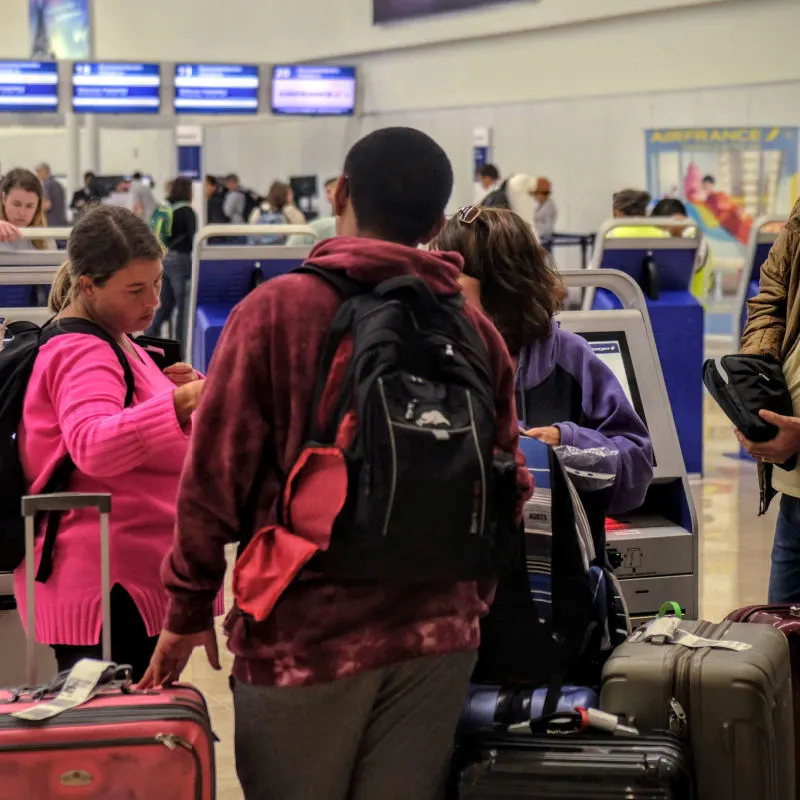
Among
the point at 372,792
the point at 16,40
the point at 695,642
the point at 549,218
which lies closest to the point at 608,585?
the point at 695,642

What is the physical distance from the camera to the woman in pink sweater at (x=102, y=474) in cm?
253

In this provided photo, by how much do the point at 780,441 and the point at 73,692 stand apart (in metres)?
1.65

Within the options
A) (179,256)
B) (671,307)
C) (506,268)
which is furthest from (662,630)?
(179,256)

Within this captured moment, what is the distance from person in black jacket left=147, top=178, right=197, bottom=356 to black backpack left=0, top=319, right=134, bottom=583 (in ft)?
30.2

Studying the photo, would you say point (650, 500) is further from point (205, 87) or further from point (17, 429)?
point (205, 87)

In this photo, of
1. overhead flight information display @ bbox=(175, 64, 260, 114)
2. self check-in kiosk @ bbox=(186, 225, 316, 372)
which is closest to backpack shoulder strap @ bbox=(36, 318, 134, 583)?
self check-in kiosk @ bbox=(186, 225, 316, 372)

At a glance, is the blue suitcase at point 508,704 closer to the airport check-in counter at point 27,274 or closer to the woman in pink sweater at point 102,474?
the woman in pink sweater at point 102,474

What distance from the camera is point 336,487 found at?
179cm

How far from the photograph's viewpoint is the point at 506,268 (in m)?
2.66

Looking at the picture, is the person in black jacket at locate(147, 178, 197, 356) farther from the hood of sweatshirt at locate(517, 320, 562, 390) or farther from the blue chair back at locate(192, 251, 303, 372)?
the hood of sweatshirt at locate(517, 320, 562, 390)

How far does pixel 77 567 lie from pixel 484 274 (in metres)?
0.92

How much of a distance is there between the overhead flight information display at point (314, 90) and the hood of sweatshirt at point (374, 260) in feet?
56.4

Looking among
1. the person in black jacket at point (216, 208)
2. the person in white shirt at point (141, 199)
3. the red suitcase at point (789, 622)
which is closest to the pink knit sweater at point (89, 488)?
the red suitcase at point (789, 622)

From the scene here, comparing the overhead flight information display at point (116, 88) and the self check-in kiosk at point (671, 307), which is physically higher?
the overhead flight information display at point (116, 88)
